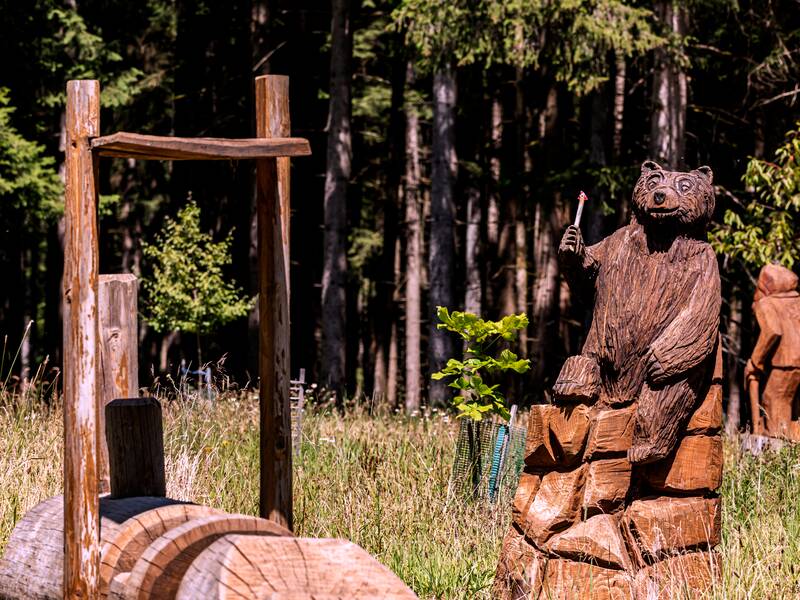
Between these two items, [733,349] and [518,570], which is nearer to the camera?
[518,570]

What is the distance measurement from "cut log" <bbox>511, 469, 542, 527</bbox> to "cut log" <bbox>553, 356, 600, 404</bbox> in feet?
1.48

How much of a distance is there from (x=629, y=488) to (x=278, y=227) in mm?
2337

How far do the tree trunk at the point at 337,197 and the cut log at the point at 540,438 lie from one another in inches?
507

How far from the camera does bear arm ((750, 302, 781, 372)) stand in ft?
37.6

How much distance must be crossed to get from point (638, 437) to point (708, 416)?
430 mm

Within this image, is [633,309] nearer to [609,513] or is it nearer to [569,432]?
[569,432]

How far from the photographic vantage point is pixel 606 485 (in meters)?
5.77

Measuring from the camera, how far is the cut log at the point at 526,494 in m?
5.90

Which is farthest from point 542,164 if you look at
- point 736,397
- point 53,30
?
point 53,30

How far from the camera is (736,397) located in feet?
63.9

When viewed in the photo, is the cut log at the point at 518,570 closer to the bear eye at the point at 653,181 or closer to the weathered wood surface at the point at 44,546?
the weathered wood surface at the point at 44,546

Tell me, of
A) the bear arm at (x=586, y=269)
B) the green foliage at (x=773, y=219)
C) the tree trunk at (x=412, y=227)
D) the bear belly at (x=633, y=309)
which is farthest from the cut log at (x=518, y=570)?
the tree trunk at (x=412, y=227)

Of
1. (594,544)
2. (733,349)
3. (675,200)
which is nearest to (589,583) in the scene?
(594,544)

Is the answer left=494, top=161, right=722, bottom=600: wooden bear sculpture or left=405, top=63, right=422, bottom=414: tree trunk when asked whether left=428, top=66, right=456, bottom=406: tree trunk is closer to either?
left=405, top=63, right=422, bottom=414: tree trunk
